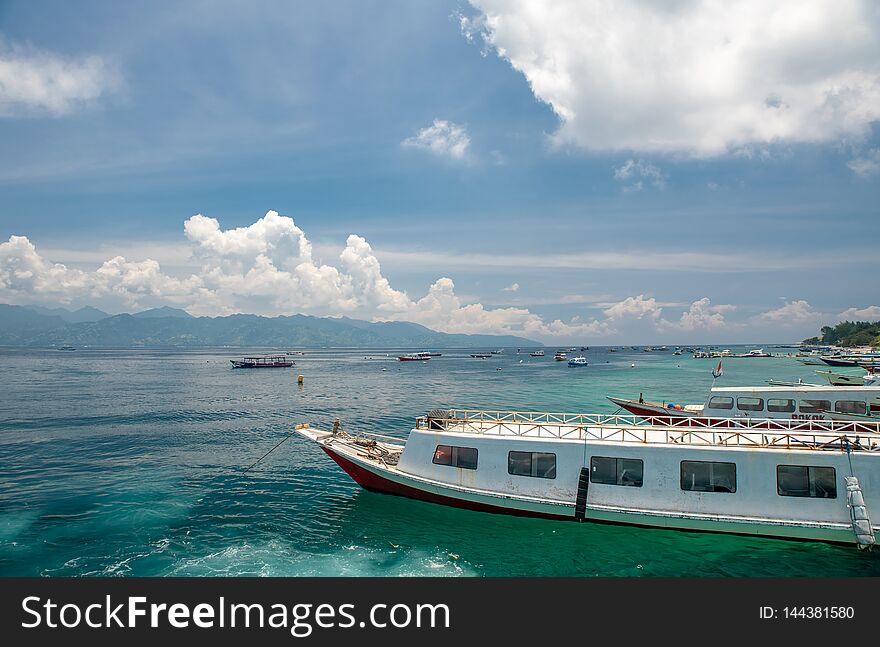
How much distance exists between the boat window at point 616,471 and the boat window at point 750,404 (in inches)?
669

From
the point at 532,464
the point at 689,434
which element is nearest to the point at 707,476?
the point at 689,434

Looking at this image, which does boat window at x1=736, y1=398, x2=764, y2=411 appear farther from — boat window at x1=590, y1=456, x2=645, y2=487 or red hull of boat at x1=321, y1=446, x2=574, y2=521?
red hull of boat at x1=321, y1=446, x2=574, y2=521

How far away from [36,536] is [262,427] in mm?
26411

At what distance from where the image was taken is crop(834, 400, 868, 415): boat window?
28312mm

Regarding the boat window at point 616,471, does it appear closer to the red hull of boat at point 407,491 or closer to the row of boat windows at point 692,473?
Answer: the row of boat windows at point 692,473

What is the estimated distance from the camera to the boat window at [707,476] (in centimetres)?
1806

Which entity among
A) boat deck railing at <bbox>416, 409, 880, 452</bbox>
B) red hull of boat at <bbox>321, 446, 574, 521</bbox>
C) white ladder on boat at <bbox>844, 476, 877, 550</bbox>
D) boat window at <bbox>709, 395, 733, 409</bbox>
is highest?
boat deck railing at <bbox>416, 409, 880, 452</bbox>

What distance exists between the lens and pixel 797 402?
29.6 meters

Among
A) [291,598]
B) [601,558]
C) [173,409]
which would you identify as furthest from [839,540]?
[173,409]

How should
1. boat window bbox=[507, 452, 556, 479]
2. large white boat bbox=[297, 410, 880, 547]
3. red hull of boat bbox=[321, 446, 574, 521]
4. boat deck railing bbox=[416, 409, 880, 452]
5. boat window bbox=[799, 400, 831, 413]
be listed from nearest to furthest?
large white boat bbox=[297, 410, 880, 547] → boat deck railing bbox=[416, 409, 880, 452] → boat window bbox=[507, 452, 556, 479] → red hull of boat bbox=[321, 446, 574, 521] → boat window bbox=[799, 400, 831, 413]

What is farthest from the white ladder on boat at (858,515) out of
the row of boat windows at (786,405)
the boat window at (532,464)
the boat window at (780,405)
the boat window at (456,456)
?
the boat window at (780,405)

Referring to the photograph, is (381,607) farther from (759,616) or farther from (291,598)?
(759,616)

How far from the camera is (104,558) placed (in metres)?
17.7

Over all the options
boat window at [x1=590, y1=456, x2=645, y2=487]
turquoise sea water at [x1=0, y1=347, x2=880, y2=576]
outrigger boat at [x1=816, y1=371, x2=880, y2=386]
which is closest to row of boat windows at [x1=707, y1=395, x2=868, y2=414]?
turquoise sea water at [x1=0, y1=347, x2=880, y2=576]
